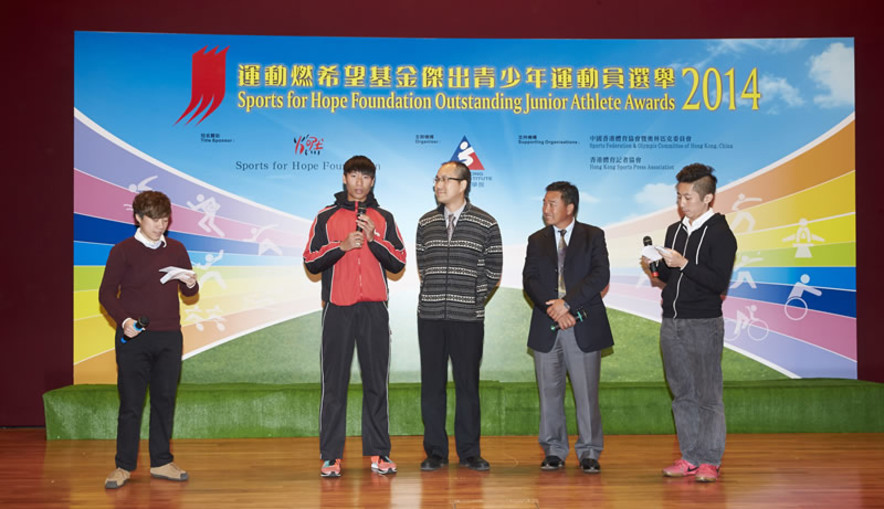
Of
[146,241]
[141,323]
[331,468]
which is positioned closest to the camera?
[141,323]

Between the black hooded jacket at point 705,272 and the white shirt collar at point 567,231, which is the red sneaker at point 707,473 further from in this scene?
the white shirt collar at point 567,231

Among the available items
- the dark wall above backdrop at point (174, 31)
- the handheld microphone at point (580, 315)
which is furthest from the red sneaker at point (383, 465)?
the dark wall above backdrop at point (174, 31)

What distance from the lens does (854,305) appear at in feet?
18.9

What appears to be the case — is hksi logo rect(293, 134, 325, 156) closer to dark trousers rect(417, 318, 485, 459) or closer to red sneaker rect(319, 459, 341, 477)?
dark trousers rect(417, 318, 485, 459)

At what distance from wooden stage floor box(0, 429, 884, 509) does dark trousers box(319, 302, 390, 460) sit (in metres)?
0.20

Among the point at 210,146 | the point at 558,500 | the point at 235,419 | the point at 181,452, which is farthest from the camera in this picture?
the point at 210,146

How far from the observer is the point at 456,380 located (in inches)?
166

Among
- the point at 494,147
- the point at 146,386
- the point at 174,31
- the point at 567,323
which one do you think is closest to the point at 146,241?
the point at 146,386

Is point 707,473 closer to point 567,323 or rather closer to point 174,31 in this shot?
point 567,323

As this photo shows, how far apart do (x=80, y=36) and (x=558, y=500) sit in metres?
4.40

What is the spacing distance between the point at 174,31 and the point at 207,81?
422mm

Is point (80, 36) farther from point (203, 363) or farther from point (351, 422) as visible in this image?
point (351, 422)

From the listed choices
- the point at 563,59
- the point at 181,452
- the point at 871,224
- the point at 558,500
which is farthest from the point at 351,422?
the point at 871,224

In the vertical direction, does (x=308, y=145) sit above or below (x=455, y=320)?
above
